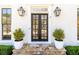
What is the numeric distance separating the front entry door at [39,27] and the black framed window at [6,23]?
157cm

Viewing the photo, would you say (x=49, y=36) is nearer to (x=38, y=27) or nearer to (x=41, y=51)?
(x=38, y=27)

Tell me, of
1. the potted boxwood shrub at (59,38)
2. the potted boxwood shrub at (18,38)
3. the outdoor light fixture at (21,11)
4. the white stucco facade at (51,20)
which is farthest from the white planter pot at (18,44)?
the potted boxwood shrub at (59,38)

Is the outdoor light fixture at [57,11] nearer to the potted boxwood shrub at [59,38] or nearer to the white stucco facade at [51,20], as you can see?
the white stucco facade at [51,20]

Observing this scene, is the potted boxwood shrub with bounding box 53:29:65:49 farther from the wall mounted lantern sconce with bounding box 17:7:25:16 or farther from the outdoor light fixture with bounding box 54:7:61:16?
the wall mounted lantern sconce with bounding box 17:7:25:16

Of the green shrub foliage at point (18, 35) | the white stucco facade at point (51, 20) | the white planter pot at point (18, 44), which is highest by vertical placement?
the white stucco facade at point (51, 20)

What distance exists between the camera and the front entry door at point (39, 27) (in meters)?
12.1

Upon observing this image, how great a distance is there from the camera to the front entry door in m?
12.1

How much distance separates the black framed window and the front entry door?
61.8 inches

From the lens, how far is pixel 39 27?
40.2ft

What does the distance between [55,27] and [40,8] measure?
5.28 feet

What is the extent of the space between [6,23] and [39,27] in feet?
7.44

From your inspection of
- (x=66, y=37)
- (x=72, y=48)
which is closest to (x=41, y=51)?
(x=72, y=48)

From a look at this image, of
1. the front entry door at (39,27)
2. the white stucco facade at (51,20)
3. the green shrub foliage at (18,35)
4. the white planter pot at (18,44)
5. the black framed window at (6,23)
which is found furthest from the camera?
the front entry door at (39,27)
